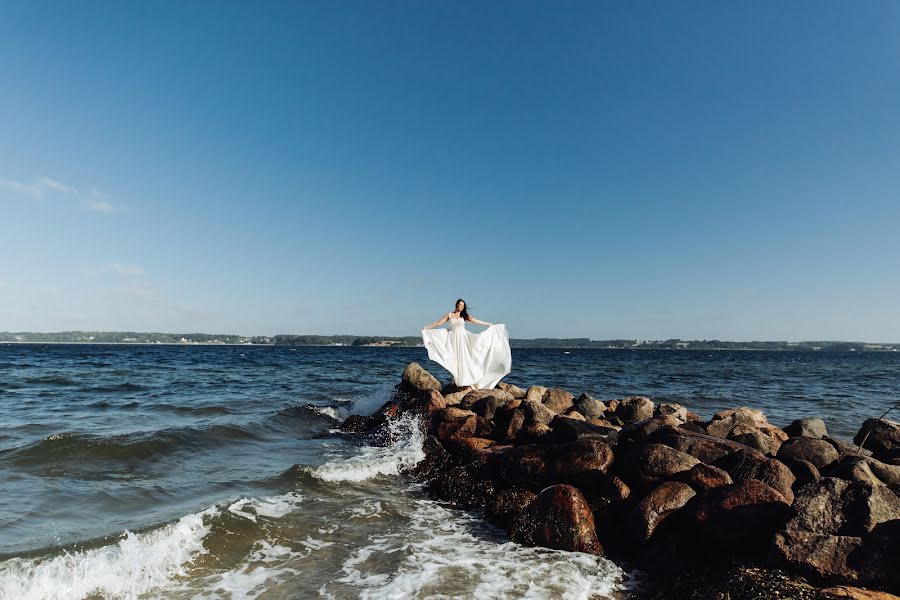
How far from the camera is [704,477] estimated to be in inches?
266

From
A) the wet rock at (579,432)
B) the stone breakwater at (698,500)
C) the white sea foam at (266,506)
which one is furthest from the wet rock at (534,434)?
the white sea foam at (266,506)

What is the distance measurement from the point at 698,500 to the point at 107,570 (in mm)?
6843

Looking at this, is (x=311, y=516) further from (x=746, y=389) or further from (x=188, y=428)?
(x=746, y=389)

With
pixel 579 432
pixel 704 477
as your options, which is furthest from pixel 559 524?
pixel 579 432

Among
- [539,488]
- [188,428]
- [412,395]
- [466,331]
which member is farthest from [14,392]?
[539,488]

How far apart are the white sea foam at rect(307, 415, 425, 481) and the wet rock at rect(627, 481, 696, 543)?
5363mm

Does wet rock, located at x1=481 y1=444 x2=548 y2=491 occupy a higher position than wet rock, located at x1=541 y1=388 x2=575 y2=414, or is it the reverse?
wet rock, located at x1=541 y1=388 x2=575 y2=414

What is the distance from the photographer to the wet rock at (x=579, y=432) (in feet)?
28.2

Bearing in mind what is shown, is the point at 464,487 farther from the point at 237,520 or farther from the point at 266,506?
the point at 237,520

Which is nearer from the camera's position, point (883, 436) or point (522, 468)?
point (522, 468)

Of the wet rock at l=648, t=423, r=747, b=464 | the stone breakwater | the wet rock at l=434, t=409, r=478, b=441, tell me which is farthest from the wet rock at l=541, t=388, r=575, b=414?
the wet rock at l=648, t=423, r=747, b=464

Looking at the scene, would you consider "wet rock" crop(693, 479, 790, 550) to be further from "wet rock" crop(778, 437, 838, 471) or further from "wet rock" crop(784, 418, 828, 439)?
"wet rock" crop(784, 418, 828, 439)

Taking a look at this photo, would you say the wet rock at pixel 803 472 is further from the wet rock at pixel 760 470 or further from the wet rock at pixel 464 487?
the wet rock at pixel 464 487

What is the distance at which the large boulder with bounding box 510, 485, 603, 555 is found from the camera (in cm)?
652
